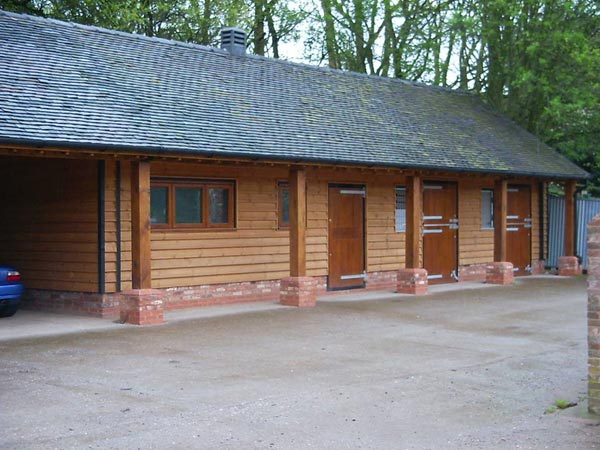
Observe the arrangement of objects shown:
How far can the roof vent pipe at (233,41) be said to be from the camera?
63.6ft

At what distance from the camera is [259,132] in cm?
1576

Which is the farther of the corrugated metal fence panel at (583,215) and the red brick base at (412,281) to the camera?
Result: the corrugated metal fence panel at (583,215)

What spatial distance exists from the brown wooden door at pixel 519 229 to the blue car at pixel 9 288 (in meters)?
13.5

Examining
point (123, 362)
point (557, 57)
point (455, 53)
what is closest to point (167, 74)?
point (123, 362)

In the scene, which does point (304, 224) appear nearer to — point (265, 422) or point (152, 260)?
point (152, 260)

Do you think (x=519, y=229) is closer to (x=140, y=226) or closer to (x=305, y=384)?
(x=140, y=226)

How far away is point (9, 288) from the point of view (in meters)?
13.5

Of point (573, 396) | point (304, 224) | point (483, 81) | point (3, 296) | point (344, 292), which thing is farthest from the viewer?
point (483, 81)

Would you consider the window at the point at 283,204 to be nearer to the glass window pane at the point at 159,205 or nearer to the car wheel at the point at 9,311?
the glass window pane at the point at 159,205

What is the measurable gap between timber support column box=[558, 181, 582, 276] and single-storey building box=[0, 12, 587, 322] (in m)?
1.75

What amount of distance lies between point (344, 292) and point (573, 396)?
1006cm

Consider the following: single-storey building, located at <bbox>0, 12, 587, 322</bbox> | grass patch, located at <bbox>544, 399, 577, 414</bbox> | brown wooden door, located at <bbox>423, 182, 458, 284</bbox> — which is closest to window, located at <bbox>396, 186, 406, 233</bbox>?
single-storey building, located at <bbox>0, 12, 587, 322</bbox>

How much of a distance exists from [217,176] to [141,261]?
3126mm

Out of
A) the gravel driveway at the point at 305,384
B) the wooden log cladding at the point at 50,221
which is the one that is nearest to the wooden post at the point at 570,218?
the gravel driveway at the point at 305,384
